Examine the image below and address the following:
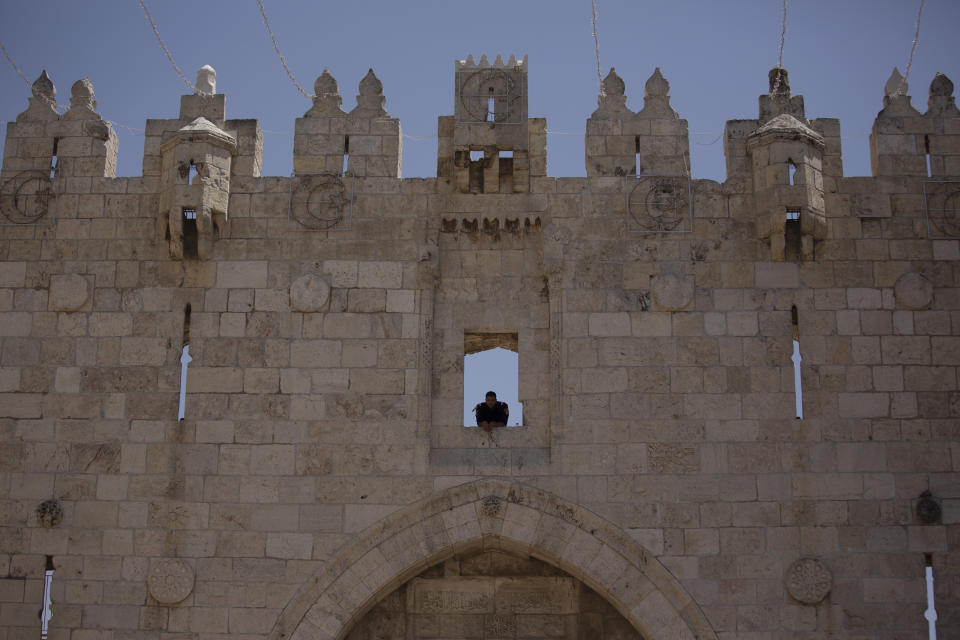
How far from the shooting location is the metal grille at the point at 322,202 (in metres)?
13.2

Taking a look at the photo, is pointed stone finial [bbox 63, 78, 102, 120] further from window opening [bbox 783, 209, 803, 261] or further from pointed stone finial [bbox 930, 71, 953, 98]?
pointed stone finial [bbox 930, 71, 953, 98]

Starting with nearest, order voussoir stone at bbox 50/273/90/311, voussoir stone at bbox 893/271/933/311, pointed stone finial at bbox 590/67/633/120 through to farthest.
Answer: voussoir stone at bbox 893/271/933/311, voussoir stone at bbox 50/273/90/311, pointed stone finial at bbox 590/67/633/120

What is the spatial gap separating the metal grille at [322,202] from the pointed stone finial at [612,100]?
9.89 feet

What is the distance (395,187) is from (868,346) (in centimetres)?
555

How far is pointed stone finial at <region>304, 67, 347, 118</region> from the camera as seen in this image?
44.6 ft

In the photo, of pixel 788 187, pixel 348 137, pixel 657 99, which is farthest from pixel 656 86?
pixel 348 137

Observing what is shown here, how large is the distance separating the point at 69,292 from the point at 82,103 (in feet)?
7.96

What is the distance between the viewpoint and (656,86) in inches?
536

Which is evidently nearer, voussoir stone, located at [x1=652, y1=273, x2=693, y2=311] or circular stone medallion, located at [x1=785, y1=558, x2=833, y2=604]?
circular stone medallion, located at [x1=785, y1=558, x2=833, y2=604]

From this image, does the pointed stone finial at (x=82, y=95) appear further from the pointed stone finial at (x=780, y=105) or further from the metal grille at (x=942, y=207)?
the metal grille at (x=942, y=207)

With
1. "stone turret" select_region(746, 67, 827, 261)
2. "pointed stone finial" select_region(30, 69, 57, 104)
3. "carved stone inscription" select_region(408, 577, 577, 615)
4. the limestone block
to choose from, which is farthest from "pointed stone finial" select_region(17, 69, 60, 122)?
"stone turret" select_region(746, 67, 827, 261)

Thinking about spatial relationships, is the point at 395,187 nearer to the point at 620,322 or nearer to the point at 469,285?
the point at 469,285

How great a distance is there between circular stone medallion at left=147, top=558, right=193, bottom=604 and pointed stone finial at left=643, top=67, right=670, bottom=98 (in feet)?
24.3

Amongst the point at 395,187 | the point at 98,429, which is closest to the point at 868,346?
the point at 395,187
